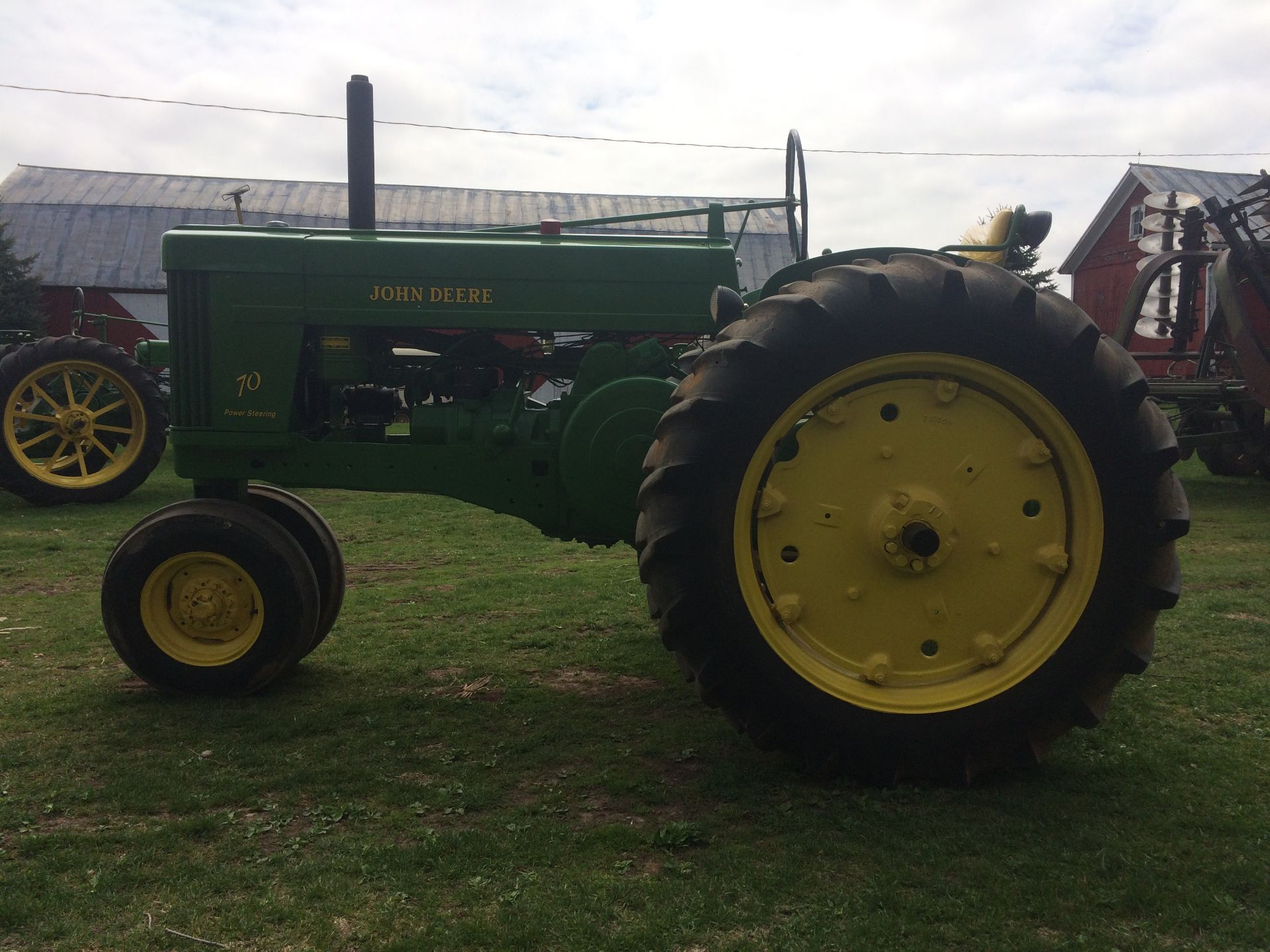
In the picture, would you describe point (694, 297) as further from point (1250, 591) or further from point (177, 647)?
point (1250, 591)

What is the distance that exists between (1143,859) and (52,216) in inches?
1217

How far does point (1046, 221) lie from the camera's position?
11.9 feet

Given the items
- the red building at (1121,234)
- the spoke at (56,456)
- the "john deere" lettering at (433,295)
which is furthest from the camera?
the red building at (1121,234)

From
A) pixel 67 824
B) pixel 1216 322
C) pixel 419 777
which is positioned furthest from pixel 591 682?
pixel 1216 322

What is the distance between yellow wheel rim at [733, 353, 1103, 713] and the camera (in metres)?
2.90

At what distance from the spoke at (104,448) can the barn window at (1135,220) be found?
24571 millimetres

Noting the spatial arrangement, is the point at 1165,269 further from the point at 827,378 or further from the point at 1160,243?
the point at 827,378

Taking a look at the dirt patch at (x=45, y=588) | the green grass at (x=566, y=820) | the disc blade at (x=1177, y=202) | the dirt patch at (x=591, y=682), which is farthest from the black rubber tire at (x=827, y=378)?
the disc blade at (x=1177, y=202)

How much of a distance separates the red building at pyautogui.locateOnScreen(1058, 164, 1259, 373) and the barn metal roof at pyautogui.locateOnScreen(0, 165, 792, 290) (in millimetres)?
9449

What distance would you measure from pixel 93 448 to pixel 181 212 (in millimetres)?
20117

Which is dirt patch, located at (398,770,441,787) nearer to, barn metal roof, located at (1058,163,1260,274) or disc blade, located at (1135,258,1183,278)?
disc blade, located at (1135,258,1183,278)

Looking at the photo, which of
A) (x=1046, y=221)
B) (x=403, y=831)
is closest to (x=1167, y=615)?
(x=1046, y=221)

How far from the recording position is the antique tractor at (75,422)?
373 inches

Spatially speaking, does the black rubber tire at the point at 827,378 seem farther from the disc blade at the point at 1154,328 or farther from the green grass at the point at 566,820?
the disc blade at the point at 1154,328
